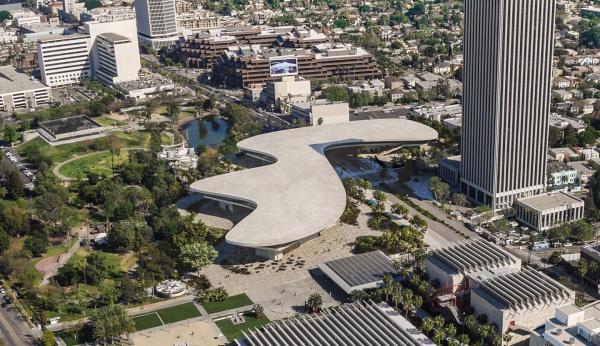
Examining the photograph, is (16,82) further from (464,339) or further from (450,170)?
(464,339)

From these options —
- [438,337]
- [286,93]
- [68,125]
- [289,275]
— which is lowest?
[289,275]

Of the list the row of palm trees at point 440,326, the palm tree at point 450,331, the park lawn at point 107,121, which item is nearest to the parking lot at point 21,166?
the park lawn at point 107,121

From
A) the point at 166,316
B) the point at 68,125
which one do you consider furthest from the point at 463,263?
the point at 68,125

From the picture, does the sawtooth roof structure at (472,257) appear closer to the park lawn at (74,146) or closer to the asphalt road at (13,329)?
the asphalt road at (13,329)

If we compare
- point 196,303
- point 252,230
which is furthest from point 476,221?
point 196,303

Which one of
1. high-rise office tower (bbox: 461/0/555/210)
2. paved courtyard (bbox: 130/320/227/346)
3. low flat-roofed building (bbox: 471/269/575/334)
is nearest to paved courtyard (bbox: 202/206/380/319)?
paved courtyard (bbox: 130/320/227/346)

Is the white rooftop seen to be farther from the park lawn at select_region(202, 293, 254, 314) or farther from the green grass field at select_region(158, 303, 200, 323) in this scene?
the park lawn at select_region(202, 293, 254, 314)
